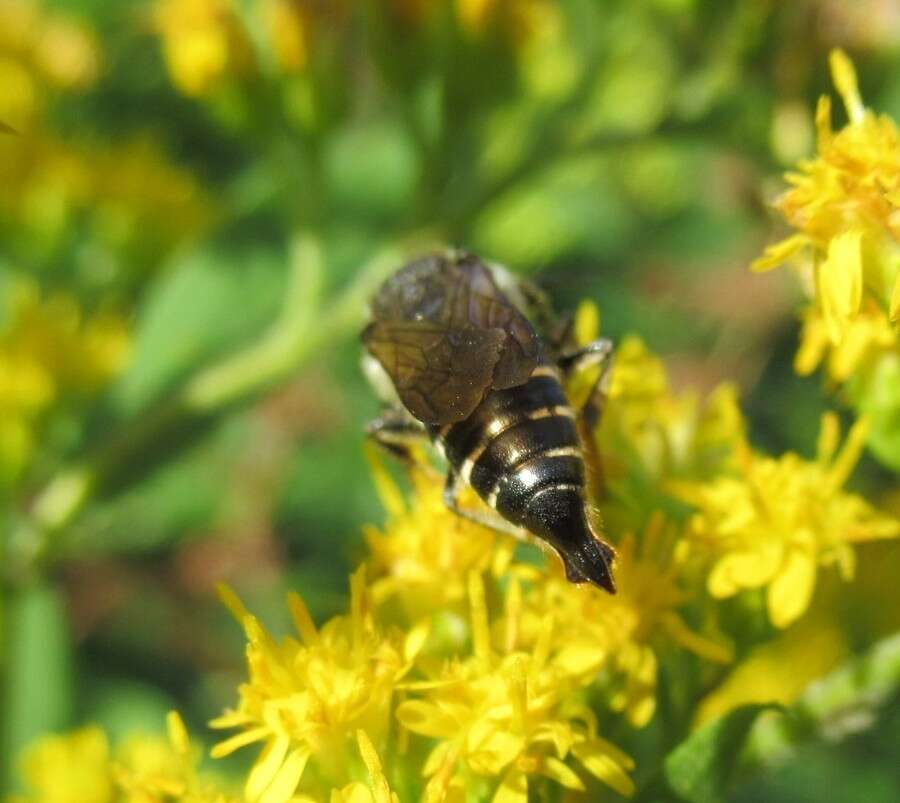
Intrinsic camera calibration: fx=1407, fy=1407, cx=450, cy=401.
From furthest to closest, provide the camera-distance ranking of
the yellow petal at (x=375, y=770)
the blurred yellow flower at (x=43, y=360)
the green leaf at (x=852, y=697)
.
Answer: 1. the blurred yellow flower at (x=43, y=360)
2. the green leaf at (x=852, y=697)
3. the yellow petal at (x=375, y=770)

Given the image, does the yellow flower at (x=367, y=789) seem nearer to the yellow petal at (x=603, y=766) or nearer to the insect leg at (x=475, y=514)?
the yellow petal at (x=603, y=766)

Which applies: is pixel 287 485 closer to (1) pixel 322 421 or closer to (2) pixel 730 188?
(1) pixel 322 421

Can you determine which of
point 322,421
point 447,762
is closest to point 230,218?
point 322,421

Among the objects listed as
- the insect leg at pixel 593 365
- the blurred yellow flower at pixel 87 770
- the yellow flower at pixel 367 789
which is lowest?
the blurred yellow flower at pixel 87 770

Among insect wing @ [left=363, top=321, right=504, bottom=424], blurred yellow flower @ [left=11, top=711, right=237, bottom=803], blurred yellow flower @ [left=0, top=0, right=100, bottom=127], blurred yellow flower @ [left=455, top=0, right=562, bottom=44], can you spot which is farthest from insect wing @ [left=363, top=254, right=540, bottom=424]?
blurred yellow flower @ [left=0, top=0, right=100, bottom=127]

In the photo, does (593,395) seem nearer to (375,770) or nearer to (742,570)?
(742,570)

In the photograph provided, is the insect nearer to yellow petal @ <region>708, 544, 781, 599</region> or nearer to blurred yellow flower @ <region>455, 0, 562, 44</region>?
yellow petal @ <region>708, 544, 781, 599</region>

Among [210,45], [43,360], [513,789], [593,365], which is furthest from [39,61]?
[513,789]

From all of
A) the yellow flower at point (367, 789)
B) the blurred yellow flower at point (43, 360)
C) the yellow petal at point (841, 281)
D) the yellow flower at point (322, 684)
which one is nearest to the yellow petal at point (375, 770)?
the yellow flower at point (367, 789)
